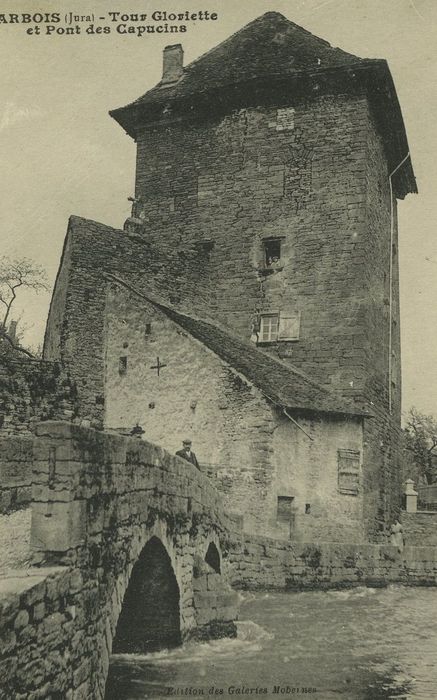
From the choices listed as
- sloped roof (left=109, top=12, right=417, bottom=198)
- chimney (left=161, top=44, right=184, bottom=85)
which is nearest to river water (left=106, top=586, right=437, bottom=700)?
sloped roof (left=109, top=12, right=417, bottom=198)

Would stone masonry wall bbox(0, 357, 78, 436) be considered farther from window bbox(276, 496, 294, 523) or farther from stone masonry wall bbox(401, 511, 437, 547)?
stone masonry wall bbox(401, 511, 437, 547)

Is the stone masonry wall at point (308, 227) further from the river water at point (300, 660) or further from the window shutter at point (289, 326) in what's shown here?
the river water at point (300, 660)

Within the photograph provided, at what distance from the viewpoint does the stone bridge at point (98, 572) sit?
17.0 feet

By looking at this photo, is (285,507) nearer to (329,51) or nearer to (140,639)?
(140,639)

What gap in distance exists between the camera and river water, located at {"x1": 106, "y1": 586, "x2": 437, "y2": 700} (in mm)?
7859

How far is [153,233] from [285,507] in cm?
888

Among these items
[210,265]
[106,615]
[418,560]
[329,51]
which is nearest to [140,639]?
[106,615]

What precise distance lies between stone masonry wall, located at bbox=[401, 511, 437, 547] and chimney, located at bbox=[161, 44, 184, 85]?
14134 millimetres

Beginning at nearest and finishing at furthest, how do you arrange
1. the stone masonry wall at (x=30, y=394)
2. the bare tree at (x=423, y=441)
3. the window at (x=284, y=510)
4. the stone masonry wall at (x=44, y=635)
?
the stone masonry wall at (x=44, y=635)
the stone masonry wall at (x=30, y=394)
the window at (x=284, y=510)
the bare tree at (x=423, y=441)

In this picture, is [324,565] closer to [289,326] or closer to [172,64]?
[289,326]

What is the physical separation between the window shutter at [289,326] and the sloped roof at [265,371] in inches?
26.2

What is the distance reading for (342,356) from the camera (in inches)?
749

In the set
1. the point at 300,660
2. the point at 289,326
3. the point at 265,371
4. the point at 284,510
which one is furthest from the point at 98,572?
the point at 289,326

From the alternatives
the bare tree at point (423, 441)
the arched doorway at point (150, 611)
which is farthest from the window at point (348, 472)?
the bare tree at point (423, 441)
